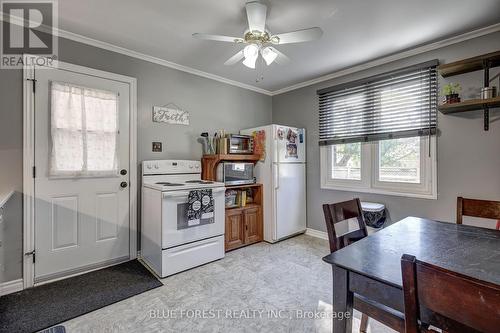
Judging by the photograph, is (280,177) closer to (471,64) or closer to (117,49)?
(471,64)

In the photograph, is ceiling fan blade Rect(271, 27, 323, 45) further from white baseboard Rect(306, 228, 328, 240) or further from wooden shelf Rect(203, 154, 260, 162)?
white baseboard Rect(306, 228, 328, 240)

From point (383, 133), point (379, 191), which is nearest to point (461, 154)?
point (383, 133)

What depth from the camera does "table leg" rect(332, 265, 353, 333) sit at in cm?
108

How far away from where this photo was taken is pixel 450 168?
2.60 metres

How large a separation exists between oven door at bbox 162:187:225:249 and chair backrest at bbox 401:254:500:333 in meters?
2.23

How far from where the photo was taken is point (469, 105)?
2295mm

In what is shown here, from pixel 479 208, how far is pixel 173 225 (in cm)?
263

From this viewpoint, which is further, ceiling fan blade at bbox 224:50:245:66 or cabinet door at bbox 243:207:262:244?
cabinet door at bbox 243:207:262:244

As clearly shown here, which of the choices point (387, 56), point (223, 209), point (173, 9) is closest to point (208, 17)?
point (173, 9)

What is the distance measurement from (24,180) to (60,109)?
2.52 feet

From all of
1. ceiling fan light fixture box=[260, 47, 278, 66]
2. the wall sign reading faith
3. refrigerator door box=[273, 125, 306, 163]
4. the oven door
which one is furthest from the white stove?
ceiling fan light fixture box=[260, 47, 278, 66]

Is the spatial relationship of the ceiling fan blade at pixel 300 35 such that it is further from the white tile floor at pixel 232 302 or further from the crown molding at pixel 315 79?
the white tile floor at pixel 232 302

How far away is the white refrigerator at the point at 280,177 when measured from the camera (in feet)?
11.4

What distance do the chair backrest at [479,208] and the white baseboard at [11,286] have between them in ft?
12.5
